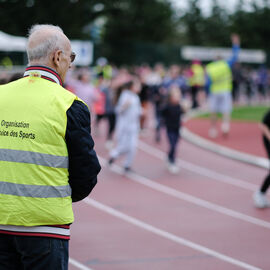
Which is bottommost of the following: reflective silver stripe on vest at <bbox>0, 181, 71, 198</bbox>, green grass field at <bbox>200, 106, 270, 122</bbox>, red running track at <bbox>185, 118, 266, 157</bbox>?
green grass field at <bbox>200, 106, 270, 122</bbox>

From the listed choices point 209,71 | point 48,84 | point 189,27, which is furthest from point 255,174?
point 189,27

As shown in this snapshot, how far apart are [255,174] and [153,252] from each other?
5.80 m

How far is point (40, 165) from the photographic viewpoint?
2900 mm

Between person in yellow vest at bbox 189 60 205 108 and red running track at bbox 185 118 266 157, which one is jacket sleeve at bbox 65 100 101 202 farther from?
person in yellow vest at bbox 189 60 205 108

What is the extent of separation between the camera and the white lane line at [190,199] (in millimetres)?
8039

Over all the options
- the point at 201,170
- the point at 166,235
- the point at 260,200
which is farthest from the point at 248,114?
the point at 166,235

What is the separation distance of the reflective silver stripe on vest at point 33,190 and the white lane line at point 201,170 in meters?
7.81

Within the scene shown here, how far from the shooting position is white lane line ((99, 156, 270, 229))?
316 inches

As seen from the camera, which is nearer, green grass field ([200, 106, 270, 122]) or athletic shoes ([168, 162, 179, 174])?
athletic shoes ([168, 162, 179, 174])

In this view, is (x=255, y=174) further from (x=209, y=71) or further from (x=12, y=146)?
(x=12, y=146)

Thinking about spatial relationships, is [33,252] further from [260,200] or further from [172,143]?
[172,143]

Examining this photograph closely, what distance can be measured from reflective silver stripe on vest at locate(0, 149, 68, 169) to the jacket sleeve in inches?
2.4

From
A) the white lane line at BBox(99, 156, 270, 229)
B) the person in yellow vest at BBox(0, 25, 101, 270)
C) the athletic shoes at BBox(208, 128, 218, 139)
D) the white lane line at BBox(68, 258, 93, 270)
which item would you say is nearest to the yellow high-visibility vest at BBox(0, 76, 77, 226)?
the person in yellow vest at BBox(0, 25, 101, 270)

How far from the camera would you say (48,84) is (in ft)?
9.86
